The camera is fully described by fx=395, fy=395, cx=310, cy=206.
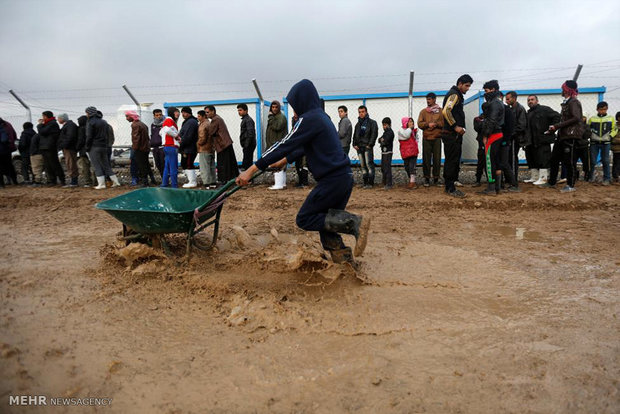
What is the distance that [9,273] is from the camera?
145 inches

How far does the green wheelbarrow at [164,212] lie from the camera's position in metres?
3.45

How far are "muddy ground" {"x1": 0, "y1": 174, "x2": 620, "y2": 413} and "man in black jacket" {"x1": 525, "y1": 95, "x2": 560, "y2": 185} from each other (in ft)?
11.5

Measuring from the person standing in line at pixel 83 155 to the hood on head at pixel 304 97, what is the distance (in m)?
7.89

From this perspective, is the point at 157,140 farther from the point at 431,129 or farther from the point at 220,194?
the point at 220,194

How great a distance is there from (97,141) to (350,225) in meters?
7.88

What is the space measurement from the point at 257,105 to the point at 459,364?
9387 millimetres

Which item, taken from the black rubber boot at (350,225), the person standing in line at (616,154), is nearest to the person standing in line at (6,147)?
the black rubber boot at (350,225)

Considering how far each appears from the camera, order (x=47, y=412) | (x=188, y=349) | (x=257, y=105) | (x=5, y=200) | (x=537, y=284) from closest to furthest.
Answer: (x=47, y=412)
(x=188, y=349)
(x=537, y=284)
(x=5, y=200)
(x=257, y=105)

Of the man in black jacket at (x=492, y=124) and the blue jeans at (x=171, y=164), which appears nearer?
the man in black jacket at (x=492, y=124)

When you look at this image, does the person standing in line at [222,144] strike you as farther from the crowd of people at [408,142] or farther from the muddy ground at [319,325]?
the muddy ground at [319,325]

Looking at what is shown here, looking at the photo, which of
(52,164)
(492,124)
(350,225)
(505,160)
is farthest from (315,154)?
(52,164)

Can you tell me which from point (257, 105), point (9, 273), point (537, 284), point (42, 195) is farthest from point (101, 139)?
point (537, 284)

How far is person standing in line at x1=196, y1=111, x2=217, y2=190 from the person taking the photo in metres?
8.45

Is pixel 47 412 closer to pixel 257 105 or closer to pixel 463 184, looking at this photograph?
pixel 463 184
